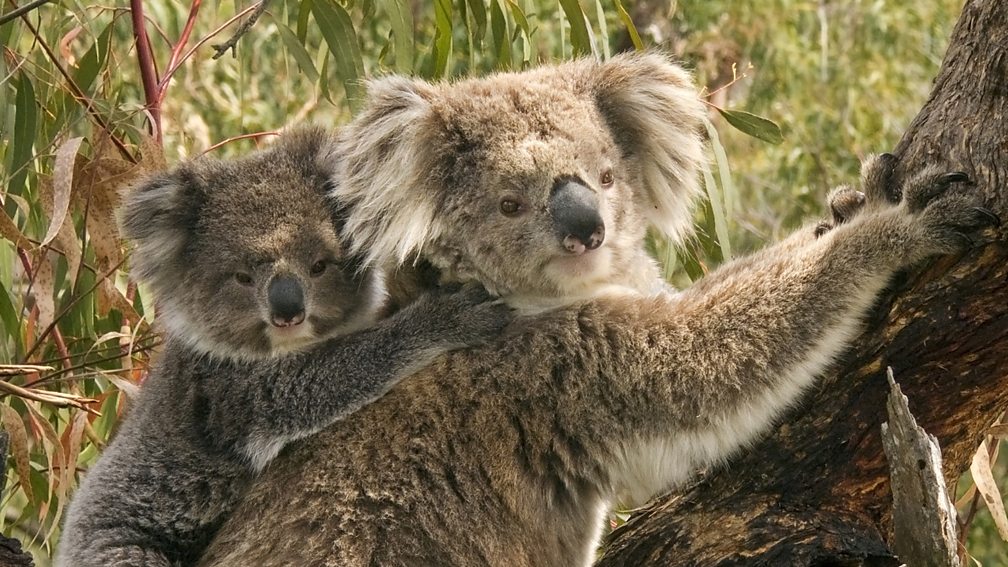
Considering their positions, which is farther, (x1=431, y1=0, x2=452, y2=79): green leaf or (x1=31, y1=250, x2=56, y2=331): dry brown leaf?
(x1=431, y1=0, x2=452, y2=79): green leaf

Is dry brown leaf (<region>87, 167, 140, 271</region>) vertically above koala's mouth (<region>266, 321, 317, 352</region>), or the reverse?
koala's mouth (<region>266, 321, 317, 352</region>)

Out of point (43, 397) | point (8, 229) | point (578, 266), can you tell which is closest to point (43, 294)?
point (8, 229)

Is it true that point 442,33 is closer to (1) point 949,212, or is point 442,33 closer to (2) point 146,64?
(2) point 146,64

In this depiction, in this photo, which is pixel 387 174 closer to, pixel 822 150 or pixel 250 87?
pixel 250 87

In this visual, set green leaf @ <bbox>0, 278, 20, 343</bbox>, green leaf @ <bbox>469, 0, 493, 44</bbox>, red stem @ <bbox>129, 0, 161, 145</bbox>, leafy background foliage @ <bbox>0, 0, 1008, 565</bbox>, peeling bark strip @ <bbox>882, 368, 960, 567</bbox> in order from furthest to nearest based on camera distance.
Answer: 1. green leaf @ <bbox>469, 0, 493, 44</bbox>
2. green leaf @ <bbox>0, 278, 20, 343</bbox>
3. red stem @ <bbox>129, 0, 161, 145</bbox>
4. leafy background foliage @ <bbox>0, 0, 1008, 565</bbox>
5. peeling bark strip @ <bbox>882, 368, 960, 567</bbox>

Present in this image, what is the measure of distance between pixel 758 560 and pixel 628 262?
0.92 meters

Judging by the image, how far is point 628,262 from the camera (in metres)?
3.22

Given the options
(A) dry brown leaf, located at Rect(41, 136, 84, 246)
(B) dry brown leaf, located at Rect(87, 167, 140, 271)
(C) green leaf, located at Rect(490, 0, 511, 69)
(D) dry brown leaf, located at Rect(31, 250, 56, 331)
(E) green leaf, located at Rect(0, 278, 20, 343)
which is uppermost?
(C) green leaf, located at Rect(490, 0, 511, 69)

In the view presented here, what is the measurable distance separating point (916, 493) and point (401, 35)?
7.63 ft

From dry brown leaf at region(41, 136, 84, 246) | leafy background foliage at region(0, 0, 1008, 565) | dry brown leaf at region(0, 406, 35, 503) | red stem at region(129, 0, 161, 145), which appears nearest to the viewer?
dry brown leaf at region(41, 136, 84, 246)

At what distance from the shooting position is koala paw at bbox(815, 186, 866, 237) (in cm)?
305

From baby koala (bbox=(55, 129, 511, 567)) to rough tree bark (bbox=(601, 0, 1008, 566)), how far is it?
2.38 feet

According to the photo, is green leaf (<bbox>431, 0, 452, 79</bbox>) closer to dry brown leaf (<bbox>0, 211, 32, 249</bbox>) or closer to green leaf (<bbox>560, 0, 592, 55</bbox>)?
green leaf (<bbox>560, 0, 592, 55</bbox>)

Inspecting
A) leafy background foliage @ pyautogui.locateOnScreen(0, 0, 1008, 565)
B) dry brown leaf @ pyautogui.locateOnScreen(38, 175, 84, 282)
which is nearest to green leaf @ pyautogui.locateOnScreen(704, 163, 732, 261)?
leafy background foliage @ pyautogui.locateOnScreen(0, 0, 1008, 565)
